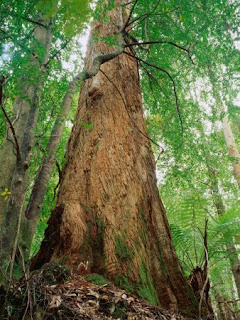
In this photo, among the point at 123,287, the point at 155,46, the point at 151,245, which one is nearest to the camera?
the point at 123,287

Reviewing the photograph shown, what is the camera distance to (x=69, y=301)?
1.68 m

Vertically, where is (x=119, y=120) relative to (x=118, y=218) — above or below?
above

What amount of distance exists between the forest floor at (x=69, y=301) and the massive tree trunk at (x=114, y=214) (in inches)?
10.7

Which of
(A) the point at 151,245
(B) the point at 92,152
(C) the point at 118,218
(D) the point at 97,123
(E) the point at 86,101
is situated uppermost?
(E) the point at 86,101

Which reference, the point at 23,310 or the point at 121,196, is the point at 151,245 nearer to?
the point at 121,196

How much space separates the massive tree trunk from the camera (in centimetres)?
236

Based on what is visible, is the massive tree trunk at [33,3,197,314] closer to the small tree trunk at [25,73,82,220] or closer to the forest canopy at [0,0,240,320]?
the forest canopy at [0,0,240,320]

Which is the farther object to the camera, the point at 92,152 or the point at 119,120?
the point at 119,120

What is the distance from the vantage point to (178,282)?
2551mm

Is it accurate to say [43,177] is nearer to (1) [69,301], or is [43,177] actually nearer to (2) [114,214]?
(2) [114,214]

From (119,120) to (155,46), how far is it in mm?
2468

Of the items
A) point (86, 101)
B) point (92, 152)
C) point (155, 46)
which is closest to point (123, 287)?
point (92, 152)

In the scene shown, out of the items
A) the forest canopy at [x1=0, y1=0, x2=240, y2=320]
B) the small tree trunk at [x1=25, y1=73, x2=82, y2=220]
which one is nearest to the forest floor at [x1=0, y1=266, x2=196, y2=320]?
the forest canopy at [x1=0, y1=0, x2=240, y2=320]

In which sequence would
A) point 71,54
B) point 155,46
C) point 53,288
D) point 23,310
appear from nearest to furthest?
1. point 23,310
2. point 53,288
3. point 155,46
4. point 71,54
